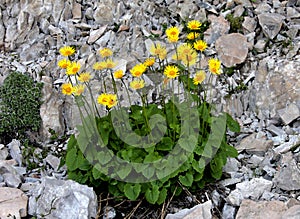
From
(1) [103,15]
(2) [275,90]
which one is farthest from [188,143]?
(1) [103,15]

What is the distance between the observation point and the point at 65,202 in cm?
323

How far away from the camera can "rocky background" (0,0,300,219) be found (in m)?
3.30

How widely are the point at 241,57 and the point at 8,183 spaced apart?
2224 millimetres

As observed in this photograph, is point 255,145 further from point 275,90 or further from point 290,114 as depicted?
point 275,90

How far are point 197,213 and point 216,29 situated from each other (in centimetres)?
208

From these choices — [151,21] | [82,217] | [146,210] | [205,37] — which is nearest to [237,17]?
[205,37]

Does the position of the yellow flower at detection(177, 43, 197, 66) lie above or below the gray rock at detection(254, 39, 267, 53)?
above

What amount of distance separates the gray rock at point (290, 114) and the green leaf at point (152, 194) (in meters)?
1.28

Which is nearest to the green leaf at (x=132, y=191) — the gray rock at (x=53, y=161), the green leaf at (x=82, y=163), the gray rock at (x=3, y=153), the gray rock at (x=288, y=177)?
the green leaf at (x=82, y=163)

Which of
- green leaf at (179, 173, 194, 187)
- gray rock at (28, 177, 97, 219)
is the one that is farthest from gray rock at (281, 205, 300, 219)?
gray rock at (28, 177, 97, 219)

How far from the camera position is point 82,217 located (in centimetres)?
319

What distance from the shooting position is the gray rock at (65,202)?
3.21 m

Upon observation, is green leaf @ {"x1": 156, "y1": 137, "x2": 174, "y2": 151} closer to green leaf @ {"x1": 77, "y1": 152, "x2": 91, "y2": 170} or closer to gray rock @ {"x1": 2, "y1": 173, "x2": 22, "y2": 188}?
green leaf @ {"x1": 77, "y1": 152, "x2": 91, "y2": 170}

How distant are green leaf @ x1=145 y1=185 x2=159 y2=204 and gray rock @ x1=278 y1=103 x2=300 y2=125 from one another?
4.21ft
